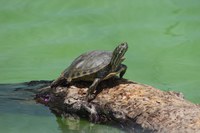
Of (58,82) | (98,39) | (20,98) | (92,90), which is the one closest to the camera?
(92,90)

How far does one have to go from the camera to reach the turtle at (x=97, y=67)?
15.8 feet

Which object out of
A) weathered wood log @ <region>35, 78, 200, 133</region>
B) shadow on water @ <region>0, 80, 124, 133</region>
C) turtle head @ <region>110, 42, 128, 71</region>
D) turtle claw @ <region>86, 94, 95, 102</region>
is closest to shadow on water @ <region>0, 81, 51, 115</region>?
shadow on water @ <region>0, 80, 124, 133</region>

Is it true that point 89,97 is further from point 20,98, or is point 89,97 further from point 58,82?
point 20,98

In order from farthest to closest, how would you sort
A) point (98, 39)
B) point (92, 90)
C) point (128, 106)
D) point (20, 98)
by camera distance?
point (98, 39)
point (20, 98)
point (92, 90)
point (128, 106)

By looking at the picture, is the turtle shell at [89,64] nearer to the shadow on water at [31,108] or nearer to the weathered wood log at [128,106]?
the weathered wood log at [128,106]

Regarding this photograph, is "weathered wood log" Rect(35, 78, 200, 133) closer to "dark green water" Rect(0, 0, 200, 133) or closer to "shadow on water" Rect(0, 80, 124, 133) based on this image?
"shadow on water" Rect(0, 80, 124, 133)

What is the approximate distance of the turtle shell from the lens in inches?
191

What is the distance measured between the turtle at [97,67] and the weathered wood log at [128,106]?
91 millimetres

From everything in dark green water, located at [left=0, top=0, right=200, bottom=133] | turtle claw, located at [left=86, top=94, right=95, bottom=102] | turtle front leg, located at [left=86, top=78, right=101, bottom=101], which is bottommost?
turtle claw, located at [left=86, top=94, right=95, bottom=102]

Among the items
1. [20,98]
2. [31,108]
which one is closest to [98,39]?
[20,98]

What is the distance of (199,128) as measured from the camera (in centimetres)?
392

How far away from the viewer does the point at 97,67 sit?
4.84 metres

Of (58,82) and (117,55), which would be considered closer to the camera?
(117,55)

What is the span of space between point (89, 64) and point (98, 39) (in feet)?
8.51
